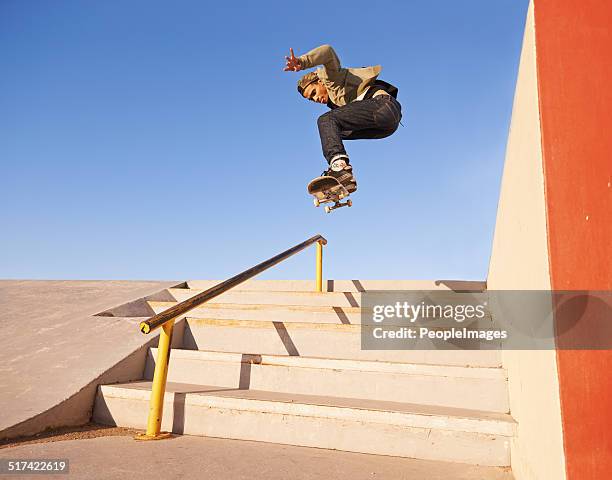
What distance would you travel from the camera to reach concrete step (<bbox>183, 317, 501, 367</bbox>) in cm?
286

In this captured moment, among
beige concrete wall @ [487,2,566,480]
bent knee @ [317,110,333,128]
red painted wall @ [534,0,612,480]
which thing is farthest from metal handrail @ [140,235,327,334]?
red painted wall @ [534,0,612,480]

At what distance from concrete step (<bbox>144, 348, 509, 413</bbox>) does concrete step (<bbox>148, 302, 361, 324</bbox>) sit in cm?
75

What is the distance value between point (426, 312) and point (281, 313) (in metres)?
1.18

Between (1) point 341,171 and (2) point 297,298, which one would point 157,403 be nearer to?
(2) point 297,298

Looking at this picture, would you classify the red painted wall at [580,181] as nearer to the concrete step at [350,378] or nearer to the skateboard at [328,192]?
the concrete step at [350,378]

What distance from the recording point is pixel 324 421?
220cm

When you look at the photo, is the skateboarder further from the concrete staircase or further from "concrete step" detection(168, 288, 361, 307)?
the concrete staircase

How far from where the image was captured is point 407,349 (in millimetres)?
2936

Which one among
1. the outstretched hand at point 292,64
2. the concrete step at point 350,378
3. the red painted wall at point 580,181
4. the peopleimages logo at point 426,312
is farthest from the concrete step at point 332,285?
the red painted wall at point 580,181

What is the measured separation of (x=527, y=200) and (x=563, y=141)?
0.29 m

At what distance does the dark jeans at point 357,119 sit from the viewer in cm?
354

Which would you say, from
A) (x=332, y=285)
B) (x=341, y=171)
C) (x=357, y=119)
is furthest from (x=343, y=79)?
(x=332, y=285)

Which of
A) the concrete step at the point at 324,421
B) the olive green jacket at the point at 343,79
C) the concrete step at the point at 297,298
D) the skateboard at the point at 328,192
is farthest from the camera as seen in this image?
the concrete step at the point at 297,298

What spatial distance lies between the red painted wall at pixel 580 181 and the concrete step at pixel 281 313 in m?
2.20
